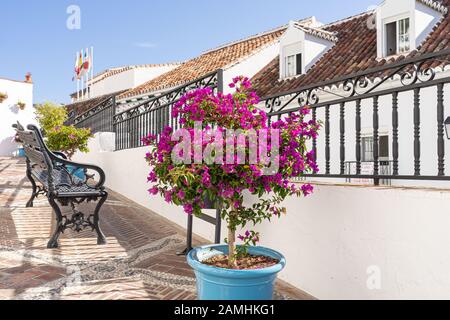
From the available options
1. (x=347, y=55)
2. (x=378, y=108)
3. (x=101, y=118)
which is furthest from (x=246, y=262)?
(x=347, y=55)

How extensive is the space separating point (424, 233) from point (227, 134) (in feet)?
4.20

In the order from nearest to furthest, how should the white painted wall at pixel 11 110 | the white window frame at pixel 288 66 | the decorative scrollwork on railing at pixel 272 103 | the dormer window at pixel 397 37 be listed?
1. the decorative scrollwork on railing at pixel 272 103
2. the dormer window at pixel 397 37
3. the white window frame at pixel 288 66
4. the white painted wall at pixel 11 110

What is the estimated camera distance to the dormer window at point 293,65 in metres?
12.8

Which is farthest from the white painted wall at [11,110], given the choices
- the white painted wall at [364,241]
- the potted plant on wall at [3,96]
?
the white painted wall at [364,241]

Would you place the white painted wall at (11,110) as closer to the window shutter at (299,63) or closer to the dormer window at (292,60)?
the dormer window at (292,60)

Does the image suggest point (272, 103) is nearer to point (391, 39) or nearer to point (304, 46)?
point (391, 39)

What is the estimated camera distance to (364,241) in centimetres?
238

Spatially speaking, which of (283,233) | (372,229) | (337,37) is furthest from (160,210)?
(337,37)

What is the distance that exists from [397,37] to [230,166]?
10388 millimetres

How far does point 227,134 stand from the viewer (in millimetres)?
2346

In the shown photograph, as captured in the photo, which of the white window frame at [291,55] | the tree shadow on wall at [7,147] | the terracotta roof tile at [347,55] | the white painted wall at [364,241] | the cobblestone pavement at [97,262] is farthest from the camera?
the tree shadow on wall at [7,147]

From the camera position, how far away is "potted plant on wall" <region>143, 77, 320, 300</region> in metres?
2.19

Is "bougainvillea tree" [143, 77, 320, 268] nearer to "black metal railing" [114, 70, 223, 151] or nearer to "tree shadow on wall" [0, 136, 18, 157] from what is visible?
"black metal railing" [114, 70, 223, 151]
